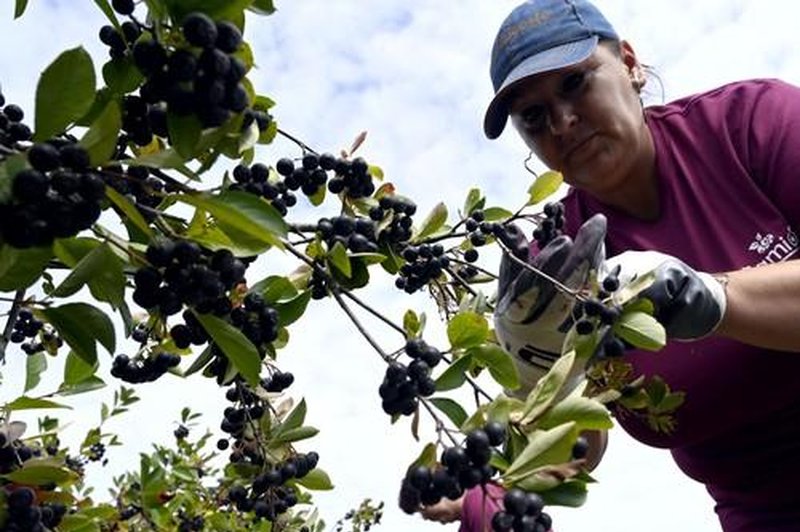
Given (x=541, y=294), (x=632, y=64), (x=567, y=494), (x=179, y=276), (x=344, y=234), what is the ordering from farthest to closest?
(x=632, y=64) < (x=541, y=294) < (x=344, y=234) < (x=567, y=494) < (x=179, y=276)

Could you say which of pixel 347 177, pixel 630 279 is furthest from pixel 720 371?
pixel 347 177

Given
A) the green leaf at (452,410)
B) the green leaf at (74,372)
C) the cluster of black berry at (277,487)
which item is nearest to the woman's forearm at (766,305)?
the green leaf at (452,410)

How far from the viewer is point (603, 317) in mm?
1306

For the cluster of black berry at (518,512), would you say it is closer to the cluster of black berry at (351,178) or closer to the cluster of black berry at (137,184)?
the cluster of black berry at (137,184)

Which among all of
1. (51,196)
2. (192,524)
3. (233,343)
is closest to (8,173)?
(51,196)

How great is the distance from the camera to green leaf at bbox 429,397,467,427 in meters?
1.19

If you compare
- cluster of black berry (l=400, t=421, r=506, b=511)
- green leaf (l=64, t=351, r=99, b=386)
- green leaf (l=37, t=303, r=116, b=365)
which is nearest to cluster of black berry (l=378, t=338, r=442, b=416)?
cluster of black berry (l=400, t=421, r=506, b=511)

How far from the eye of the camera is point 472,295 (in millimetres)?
1722

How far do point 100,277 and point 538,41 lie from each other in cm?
124

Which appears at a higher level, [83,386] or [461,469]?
[83,386]

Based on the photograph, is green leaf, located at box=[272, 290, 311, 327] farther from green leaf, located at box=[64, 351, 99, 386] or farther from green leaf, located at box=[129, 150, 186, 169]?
green leaf, located at box=[129, 150, 186, 169]

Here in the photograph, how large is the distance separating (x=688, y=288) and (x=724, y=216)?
A: 419mm

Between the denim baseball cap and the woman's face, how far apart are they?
3 cm

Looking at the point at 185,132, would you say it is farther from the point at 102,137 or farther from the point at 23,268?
the point at 23,268
